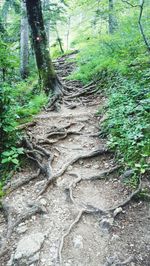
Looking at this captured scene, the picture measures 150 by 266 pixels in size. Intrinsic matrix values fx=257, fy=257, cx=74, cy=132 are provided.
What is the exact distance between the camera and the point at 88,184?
16.7ft

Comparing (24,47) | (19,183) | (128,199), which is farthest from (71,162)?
(24,47)

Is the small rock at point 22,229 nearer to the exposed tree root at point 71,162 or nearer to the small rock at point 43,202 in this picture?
the small rock at point 43,202

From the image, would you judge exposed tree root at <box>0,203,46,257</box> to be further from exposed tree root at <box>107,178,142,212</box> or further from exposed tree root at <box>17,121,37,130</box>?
exposed tree root at <box>17,121,37,130</box>

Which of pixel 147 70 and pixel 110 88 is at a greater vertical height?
pixel 147 70

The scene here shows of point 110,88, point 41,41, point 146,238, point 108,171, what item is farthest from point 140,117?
point 41,41

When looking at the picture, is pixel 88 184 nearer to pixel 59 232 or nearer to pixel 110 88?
pixel 59 232

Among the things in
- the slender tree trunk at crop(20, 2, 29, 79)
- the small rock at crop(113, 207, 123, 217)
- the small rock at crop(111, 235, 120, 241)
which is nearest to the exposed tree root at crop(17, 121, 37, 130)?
the small rock at crop(113, 207, 123, 217)

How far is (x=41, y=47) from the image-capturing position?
9844mm

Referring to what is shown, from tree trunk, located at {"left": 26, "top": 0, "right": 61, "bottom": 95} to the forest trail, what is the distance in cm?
427

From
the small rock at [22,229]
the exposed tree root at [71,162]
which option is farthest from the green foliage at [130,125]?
the small rock at [22,229]

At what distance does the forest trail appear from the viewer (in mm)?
3494

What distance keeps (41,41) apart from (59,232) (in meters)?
7.82

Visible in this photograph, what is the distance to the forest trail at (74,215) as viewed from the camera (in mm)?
3494

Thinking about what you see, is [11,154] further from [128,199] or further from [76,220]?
[128,199]
